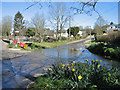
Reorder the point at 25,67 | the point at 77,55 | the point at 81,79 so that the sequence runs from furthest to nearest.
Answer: the point at 77,55 → the point at 25,67 → the point at 81,79

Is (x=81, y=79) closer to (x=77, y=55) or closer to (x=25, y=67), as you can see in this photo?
(x=25, y=67)

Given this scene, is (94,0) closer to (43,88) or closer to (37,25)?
(43,88)

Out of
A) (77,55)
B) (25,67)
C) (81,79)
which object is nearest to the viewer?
(81,79)

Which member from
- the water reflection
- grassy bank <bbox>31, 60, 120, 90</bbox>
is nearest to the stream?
the water reflection

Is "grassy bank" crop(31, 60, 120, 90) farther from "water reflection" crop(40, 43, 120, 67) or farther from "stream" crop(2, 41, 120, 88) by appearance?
"water reflection" crop(40, 43, 120, 67)

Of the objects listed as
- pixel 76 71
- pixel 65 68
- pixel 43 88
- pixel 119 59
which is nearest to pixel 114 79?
pixel 76 71

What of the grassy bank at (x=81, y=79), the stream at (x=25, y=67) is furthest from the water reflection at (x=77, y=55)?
the grassy bank at (x=81, y=79)

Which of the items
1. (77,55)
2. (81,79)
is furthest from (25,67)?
(77,55)

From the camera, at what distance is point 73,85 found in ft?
9.00

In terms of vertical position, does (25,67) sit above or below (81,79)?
below

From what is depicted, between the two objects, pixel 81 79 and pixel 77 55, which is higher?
pixel 81 79

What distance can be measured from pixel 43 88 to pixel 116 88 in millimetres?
1797

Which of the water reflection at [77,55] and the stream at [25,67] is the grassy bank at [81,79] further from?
the water reflection at [77,55]

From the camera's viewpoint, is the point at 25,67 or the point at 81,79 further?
the point at 25,67
